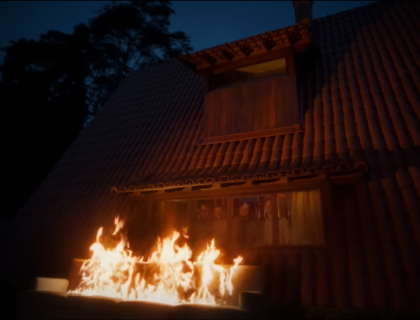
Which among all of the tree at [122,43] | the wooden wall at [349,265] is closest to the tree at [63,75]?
the tree at [122,43]

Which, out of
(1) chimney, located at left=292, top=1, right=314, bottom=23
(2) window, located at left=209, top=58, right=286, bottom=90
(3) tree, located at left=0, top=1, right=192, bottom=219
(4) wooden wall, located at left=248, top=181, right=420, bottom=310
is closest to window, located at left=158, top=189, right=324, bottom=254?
(4) wooden wall, located at left=248, top=181, right=420, bottom=310

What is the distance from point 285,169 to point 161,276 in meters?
2.91

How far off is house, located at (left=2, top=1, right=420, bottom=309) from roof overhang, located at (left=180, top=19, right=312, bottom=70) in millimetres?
35

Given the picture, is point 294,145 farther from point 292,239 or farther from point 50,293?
point 50,293

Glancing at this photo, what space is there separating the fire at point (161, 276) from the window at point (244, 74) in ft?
16.3

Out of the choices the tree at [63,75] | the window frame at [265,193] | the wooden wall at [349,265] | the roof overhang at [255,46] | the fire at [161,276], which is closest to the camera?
the wooden wall at [349,265]

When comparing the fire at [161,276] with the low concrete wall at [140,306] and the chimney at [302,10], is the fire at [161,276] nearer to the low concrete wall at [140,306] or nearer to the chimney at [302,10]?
the low concrete wall at [140,306]

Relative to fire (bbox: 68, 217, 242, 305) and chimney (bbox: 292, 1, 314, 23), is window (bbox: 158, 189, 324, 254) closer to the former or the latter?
fire (bbox: 68, 217, 242, 305)

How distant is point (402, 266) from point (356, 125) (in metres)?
→ 3.19

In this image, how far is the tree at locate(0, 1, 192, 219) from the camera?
1714 cm

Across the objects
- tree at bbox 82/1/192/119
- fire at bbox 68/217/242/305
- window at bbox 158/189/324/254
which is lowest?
fire at bbox 68/217/242/305

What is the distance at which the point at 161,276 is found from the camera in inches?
216

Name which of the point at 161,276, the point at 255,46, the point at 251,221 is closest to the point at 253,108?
Answer: the point at 255,46

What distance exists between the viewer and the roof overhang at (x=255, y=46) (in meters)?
7.73
